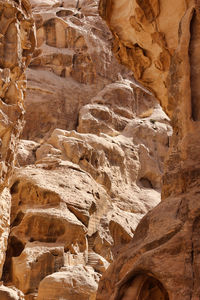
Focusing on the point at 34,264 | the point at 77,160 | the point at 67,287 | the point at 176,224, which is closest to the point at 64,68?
the point at 77,160

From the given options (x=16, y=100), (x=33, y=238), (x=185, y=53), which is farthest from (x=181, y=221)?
(x=33, y=238)

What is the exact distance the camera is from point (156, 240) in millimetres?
4730

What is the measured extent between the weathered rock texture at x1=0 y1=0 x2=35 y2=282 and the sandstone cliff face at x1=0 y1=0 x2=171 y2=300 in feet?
9.06

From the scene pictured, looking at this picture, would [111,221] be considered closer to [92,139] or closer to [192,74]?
[92,139]

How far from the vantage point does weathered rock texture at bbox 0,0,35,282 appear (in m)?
12.0

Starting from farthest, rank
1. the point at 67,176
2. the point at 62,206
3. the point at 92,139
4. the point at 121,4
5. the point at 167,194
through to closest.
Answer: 1. the point at 92,139
2. the point at 67,176
3. the point at 62,206
4. the point at 121,4
5. the point at 167,194

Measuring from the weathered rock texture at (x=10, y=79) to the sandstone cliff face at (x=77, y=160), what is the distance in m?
2.76

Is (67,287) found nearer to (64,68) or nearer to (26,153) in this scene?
(26,153)

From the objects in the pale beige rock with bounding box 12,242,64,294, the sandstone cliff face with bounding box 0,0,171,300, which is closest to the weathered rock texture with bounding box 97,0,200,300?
the sandstone cliff face with bounding box 0,0,171,300

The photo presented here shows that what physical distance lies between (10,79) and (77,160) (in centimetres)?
992

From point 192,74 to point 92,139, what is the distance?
18.9 m

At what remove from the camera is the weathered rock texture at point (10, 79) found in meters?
12.0

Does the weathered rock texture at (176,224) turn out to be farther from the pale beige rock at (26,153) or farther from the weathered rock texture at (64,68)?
the weathered rock texture at (64,68)

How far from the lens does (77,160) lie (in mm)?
21969
